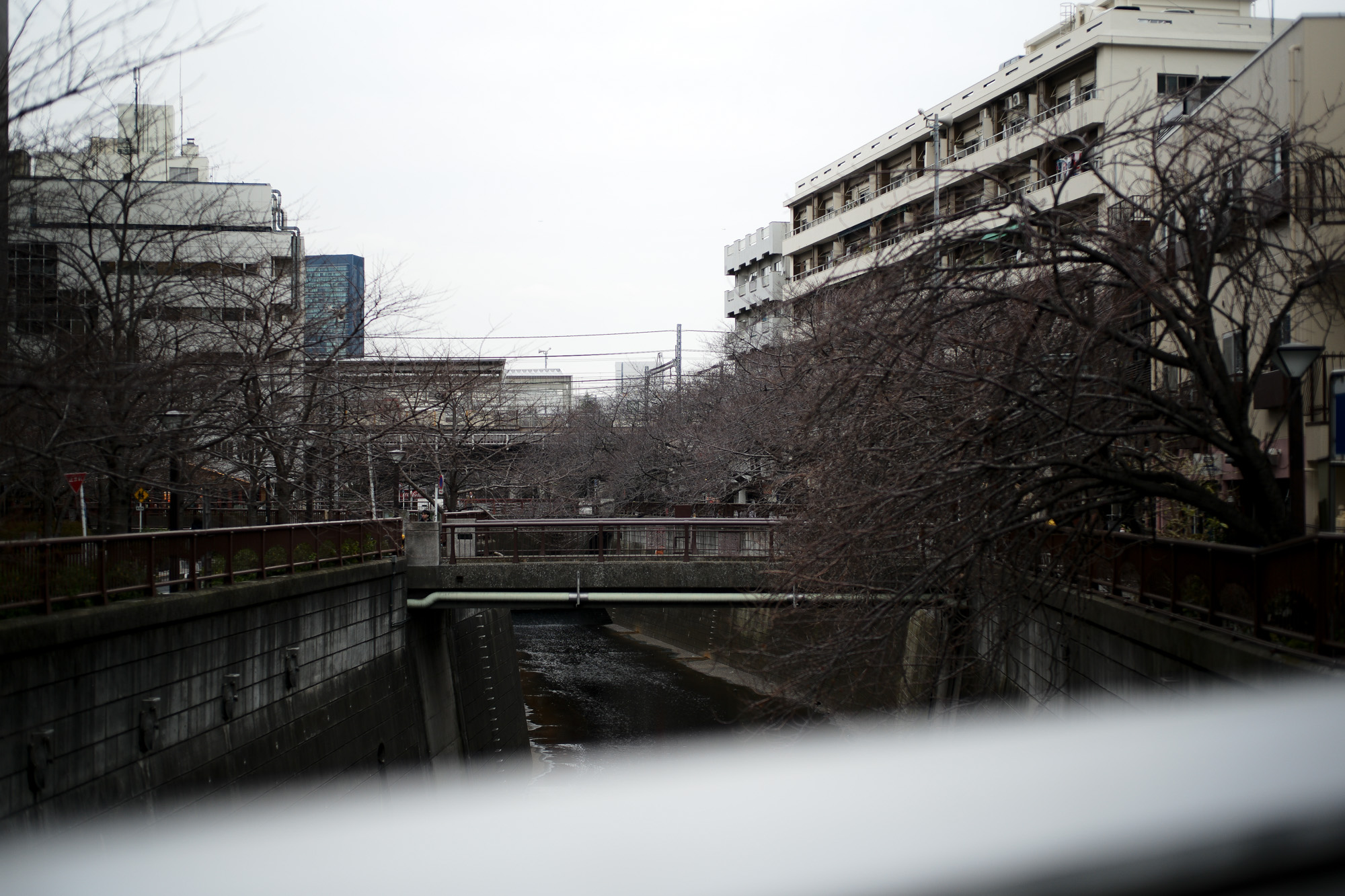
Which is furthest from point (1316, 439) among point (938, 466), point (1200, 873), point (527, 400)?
point (527, 400)

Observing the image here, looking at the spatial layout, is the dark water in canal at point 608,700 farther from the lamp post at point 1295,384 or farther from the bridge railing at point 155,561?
the lamp post at point 1295,384

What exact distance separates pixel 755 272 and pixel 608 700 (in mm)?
42318

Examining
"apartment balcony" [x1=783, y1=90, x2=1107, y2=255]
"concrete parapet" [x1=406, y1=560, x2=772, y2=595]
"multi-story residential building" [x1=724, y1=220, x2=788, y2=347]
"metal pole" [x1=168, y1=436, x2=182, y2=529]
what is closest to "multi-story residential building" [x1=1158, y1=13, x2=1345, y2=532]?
"apartment balcony" [x1=783, y1=90, x2=1107, y2=255]

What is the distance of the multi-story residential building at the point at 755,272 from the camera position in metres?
65.4

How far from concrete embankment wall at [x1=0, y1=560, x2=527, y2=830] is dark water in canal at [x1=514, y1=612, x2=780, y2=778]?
15.2 feet

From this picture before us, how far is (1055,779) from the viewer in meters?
1.28

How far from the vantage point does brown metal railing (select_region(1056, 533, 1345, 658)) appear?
8.96 metres

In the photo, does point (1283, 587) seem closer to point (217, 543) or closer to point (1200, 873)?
point (1200, 873)

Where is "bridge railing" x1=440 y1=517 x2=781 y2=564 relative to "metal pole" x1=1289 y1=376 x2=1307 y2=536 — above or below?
below

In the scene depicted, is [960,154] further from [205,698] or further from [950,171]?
[205,698]

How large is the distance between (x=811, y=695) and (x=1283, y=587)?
4339mm

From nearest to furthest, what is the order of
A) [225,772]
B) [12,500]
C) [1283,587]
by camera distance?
[1283,587]
[225,772]
[12,500]

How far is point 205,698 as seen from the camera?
1445cm

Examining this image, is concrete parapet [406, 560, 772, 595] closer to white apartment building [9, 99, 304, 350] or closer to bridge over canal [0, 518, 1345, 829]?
bridge over canal [0, 518, 1345, 829]
